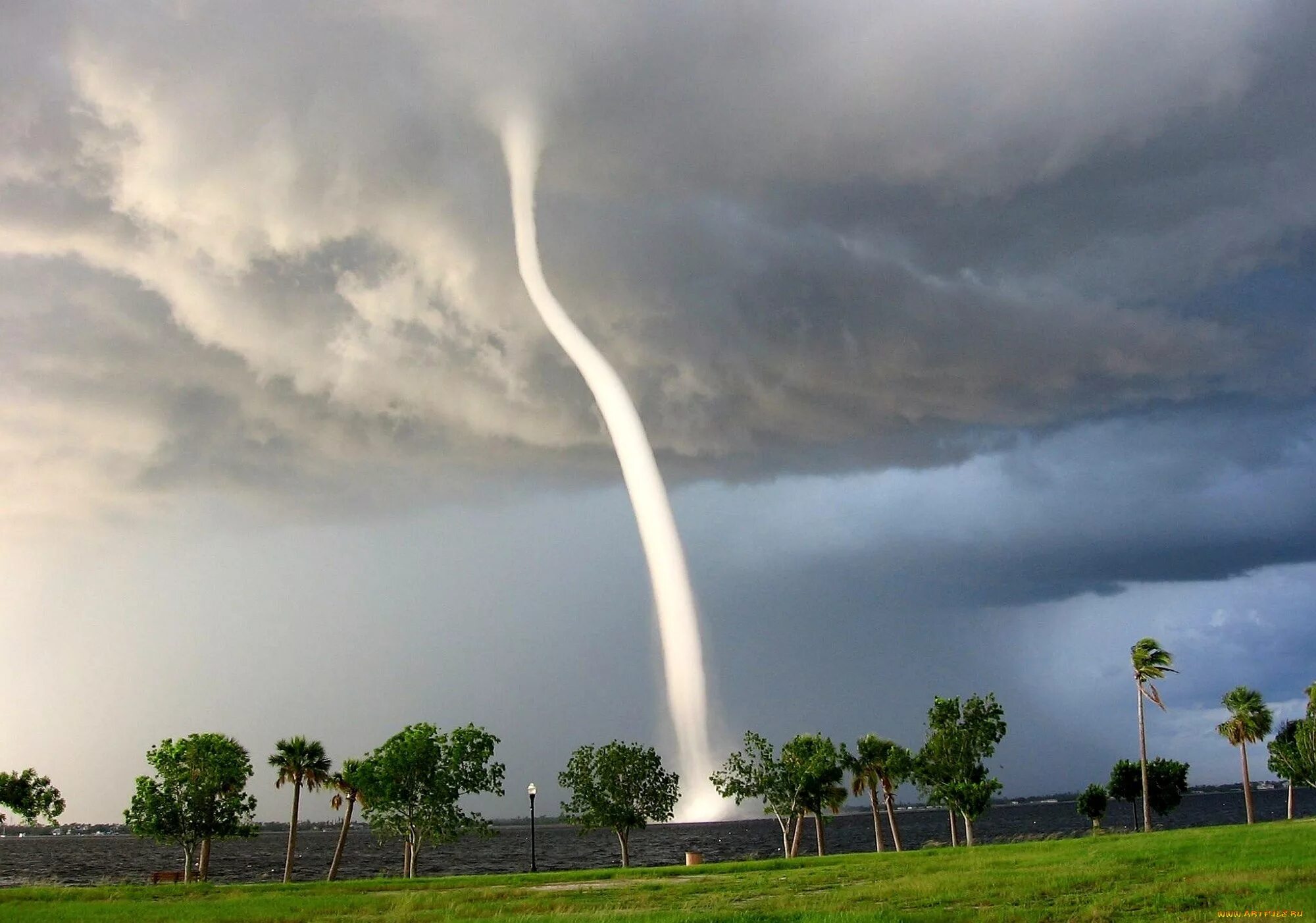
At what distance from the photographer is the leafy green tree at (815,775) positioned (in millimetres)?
74250

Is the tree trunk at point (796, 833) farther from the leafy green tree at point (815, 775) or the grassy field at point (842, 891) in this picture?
the grassy field at point (842, 891)

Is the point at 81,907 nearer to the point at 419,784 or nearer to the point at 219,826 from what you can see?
the point at 419,784

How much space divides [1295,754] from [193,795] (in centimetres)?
9289

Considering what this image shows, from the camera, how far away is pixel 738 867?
4434 cm

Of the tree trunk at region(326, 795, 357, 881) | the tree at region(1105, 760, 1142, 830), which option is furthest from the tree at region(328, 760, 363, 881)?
the tree at region(1105, 760, 1142, 830)

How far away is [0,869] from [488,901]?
15897 centimetres

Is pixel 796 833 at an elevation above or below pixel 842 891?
below

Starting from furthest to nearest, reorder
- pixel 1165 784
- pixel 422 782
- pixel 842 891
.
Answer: pixel 1165 784 → pixel 422 782 → pixel 842 891

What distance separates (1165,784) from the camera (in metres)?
84.3

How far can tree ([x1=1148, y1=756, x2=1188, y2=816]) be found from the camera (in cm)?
8381

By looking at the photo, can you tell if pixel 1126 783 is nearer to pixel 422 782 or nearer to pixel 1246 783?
pixel 1246 783

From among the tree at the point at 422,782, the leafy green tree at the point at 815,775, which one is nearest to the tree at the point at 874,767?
the leafy green tree at the point at 815,775

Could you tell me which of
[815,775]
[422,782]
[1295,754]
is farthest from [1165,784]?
[422,782]

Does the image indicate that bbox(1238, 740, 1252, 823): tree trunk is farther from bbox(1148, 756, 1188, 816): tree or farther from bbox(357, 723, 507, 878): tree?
bbox(357, 723, 507, 878): tree
